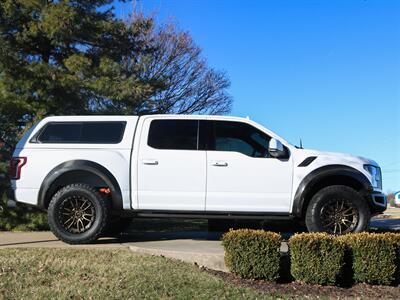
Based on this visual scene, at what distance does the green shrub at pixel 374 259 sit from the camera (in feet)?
22.3

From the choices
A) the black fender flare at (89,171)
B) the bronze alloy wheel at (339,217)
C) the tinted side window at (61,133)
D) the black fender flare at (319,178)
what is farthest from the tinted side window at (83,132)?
the bronze alloy wheel at (339,217)

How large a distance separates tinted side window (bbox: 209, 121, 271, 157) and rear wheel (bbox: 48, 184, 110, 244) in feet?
6.34

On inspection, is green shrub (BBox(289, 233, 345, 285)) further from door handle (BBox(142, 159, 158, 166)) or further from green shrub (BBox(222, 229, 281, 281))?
door handle (BBox(142, 159, 158, 166))

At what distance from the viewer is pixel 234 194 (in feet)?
26.6

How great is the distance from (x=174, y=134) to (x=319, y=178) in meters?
2.30

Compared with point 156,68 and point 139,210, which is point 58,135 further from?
point 156,68

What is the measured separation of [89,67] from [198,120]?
572cm

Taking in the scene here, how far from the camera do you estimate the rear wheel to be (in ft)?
27.0

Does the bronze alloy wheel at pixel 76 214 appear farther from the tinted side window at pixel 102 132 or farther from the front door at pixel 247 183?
the front door at pixel 247 183

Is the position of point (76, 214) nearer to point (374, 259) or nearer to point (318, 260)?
point (318, 260)

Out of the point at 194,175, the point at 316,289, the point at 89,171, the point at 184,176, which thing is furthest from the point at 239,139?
the point at 316,289

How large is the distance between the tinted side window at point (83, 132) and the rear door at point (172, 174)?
507mm

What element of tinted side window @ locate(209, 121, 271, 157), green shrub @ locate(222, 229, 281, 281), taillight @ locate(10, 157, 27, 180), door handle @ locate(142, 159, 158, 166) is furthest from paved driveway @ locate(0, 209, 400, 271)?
tinted side window @ locate(209, 121, 271, 157)

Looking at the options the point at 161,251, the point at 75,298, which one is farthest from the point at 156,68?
the point at 75,298
